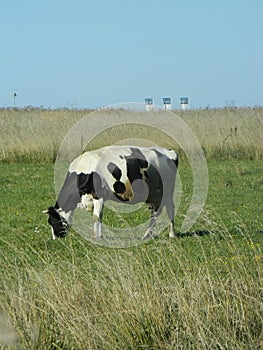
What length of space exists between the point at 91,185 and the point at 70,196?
36cm

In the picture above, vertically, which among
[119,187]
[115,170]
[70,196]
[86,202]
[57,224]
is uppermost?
[115,170]

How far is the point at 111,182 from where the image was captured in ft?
40.8

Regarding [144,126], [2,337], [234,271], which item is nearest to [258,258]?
[234,271]

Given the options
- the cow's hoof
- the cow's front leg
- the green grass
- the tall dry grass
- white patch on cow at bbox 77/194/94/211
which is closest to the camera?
the green grass

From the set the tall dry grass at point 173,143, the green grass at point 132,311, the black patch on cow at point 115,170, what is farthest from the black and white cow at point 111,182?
the tall dry grass at point 173,143

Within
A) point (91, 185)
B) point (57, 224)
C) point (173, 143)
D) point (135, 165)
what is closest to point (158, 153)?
point (135, 165)

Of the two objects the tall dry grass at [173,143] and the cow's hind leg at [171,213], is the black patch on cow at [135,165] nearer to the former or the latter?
the cow's hind leg at [171,213]

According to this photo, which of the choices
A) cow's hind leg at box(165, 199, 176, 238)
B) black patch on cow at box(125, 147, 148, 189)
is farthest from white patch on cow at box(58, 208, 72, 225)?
cow's hind leg at box(165, 199, 176, 238)

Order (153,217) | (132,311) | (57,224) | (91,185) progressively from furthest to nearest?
(153,217) → (91,185) → (57,224) → (132,311)

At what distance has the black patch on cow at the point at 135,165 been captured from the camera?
1242 centimetres

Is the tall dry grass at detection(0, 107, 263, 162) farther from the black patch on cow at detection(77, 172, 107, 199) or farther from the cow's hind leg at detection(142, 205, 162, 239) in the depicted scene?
the black patch on cow at detection(77, 172, 107, 199)

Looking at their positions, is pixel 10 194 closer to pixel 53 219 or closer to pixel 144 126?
pixel 144 126

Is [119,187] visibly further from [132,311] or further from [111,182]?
[132,311]

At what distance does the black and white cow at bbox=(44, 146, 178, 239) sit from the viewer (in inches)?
488
